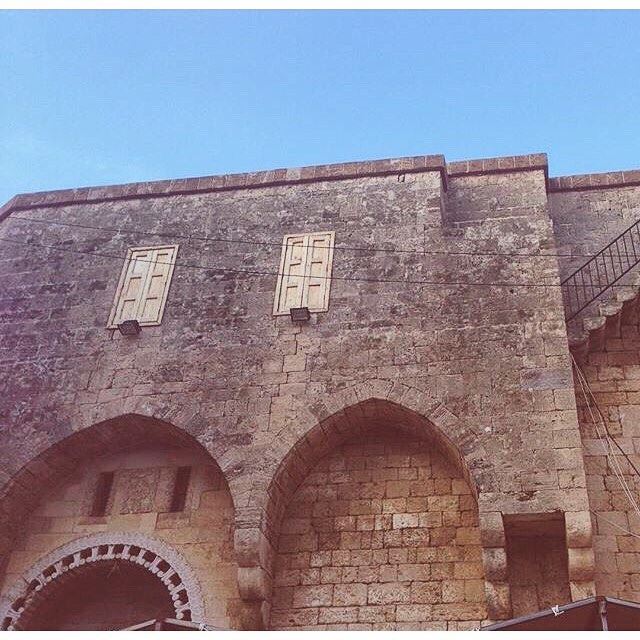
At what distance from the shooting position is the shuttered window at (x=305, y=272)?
35.3 feet

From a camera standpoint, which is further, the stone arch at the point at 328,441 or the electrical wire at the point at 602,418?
the electrical wire at the point at 602,418

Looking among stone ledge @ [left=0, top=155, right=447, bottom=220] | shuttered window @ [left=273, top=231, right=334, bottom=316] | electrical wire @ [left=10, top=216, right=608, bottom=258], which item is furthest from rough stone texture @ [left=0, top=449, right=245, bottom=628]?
stone ledge @ [left=0, top=155, right=447, bottom=220]

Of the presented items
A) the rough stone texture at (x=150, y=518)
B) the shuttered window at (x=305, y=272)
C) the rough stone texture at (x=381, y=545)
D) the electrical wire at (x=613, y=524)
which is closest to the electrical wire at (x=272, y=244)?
the shuttered window at (x=305, y=272)

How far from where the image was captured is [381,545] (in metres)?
9.32

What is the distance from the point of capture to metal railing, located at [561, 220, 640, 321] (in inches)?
434

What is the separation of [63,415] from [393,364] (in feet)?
13.4

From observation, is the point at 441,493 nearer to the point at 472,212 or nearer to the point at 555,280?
the point at 555,280

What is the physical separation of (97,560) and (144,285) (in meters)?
3.65

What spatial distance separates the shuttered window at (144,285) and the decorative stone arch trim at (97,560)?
110 inches

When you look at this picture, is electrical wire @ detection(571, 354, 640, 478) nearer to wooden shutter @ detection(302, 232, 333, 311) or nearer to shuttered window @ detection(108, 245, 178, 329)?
wooden shutter @ detection(302, 232, 333, 311)

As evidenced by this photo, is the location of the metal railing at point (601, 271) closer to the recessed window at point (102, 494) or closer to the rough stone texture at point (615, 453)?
the rough stone texture at point (615, 453)

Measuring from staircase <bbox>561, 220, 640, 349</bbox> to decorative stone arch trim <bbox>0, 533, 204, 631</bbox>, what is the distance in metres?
5.31

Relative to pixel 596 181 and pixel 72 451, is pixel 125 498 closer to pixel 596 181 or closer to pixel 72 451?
pixel 72 451

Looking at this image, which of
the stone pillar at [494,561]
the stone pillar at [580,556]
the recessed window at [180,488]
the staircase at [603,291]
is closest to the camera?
the stone pillar at [580,556]
